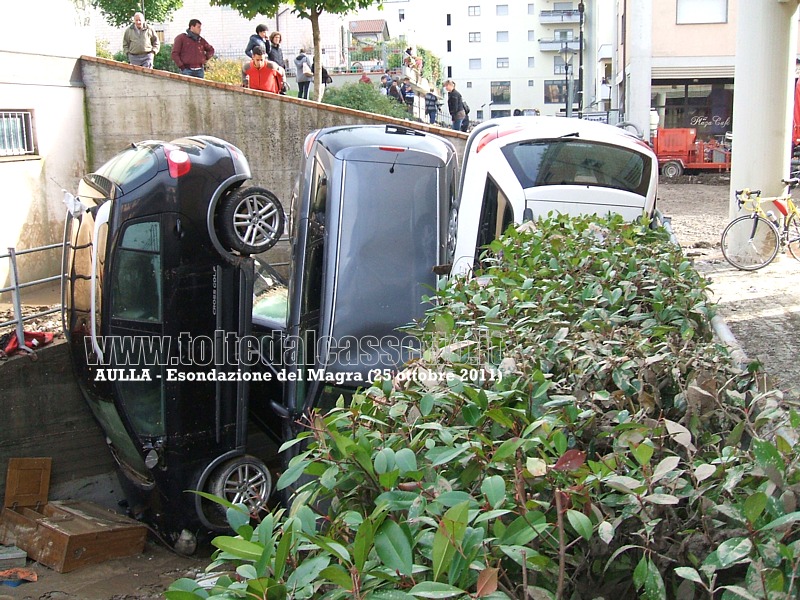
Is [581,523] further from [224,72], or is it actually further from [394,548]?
[224,72]

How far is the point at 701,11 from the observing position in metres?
31.7

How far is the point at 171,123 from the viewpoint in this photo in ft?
46.9

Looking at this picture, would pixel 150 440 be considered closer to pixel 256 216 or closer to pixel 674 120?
pixel 256 216

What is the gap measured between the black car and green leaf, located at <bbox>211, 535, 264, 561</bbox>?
5035 mm

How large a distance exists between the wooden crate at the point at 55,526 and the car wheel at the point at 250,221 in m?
2.55

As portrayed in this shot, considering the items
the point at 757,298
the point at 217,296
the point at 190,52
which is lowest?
the point at 757,298

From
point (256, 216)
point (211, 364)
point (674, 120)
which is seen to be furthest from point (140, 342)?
point (674, 120)

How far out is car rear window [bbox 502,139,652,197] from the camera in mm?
8781

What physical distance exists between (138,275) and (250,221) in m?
0.95

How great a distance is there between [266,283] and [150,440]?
244cm

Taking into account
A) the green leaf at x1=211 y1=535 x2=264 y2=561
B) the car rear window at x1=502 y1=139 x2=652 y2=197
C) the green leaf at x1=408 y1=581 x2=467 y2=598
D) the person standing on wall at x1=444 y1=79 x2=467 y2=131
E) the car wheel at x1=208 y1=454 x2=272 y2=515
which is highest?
the person standing on wall at x1=444 y1=79 x2=467 y2=131

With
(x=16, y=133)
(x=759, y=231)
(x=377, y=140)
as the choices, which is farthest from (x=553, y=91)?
(x=377, y=140)

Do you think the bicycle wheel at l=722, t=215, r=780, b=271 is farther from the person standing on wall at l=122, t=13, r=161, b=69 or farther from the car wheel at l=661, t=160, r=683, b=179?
the car wheel at l=661, t=160, r=683, b=179

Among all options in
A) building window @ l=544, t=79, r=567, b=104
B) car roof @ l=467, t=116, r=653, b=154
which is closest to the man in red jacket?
car roof @ l=467, t=116, r=653, b=154
